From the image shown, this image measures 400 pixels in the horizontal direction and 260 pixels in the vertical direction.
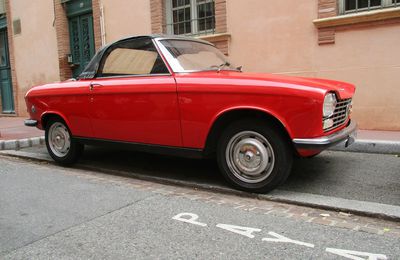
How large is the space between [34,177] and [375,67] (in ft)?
18.8

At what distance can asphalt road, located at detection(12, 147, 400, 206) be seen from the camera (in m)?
4.37

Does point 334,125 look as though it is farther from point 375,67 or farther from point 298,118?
point 375,67

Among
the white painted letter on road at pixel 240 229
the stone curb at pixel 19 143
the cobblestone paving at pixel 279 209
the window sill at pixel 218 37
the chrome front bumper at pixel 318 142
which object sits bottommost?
the cobblestone paving at pixel 279 209

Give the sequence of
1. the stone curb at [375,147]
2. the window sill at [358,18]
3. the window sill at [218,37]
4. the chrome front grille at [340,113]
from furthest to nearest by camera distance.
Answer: the window sill at [218,37] < the window sill at [358,18] < the stone curb at [375,147] < the chrome front grille at [340,113]

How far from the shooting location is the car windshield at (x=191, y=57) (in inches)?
193

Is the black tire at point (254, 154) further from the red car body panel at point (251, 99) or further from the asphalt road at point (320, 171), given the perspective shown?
the asphalt road at point (320, 171)

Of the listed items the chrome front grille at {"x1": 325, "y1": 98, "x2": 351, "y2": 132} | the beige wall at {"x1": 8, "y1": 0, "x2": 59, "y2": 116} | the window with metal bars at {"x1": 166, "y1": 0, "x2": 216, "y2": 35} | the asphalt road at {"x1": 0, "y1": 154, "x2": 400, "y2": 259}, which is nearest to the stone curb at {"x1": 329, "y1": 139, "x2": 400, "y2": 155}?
Answer: the chrome front grille at {"x1": 325, "y1": 98, "x2": 351, "y2": 132}

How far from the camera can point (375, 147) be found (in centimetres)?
607

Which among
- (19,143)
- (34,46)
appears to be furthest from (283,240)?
(34,46)

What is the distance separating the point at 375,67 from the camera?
7.26m

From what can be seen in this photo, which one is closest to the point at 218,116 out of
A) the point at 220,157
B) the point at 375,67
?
the point at 220,157

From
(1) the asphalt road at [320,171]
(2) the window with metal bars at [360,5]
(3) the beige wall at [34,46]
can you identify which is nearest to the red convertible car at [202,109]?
(1) the asphalt road at [320,171]

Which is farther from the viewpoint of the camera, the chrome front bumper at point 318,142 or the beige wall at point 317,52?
the beige wall at point 317,52

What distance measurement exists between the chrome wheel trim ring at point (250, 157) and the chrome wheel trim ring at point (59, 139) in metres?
2.73
